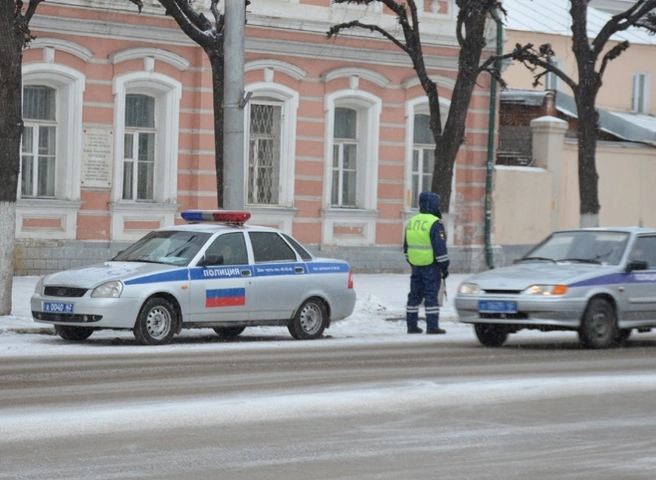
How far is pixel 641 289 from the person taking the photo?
1859 cm

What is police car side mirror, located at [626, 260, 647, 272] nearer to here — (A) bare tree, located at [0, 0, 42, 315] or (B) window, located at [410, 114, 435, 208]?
(A) bare tree, located at [0, 0, 42, 315]

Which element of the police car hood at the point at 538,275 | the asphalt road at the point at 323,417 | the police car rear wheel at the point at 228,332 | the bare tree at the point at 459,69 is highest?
the bare tree at the point at 459,69

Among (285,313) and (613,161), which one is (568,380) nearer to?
(285,313)

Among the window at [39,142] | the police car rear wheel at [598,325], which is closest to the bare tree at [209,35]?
the police car rear wheel at [598,325]

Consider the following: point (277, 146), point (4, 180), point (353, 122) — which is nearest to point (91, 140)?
point (277, 146)

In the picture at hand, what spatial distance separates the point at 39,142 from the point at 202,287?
37.0 feet

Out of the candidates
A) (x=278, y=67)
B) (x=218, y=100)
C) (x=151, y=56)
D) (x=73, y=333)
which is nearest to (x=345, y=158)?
(x=278, y=67)

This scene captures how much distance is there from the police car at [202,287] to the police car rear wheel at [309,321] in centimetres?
1

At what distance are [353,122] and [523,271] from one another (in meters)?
14.3

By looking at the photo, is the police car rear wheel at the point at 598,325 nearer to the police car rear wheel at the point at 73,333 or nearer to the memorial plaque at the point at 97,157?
the police car rear wheel at the point at 73,333

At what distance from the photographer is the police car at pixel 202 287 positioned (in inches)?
666

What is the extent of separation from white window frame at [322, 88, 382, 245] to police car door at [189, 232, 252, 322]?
519 inches

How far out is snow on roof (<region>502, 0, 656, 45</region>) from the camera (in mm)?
48469

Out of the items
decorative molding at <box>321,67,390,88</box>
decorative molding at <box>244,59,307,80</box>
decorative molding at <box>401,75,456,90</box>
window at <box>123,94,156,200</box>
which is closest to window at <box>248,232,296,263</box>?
window at <box>123,94,156,200</box>
